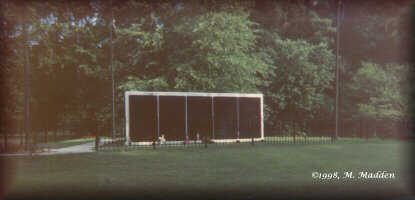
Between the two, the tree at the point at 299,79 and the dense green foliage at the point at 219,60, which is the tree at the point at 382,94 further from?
the tree at the point at 299,79

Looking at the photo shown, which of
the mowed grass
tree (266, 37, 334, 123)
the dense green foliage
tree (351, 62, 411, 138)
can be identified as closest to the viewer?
the mowed grass

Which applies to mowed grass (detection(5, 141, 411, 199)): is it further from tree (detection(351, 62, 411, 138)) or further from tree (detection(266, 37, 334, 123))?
tree (detection(351, 62, 411, 138))

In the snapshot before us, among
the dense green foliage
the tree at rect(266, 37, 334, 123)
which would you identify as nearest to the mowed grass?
the dense green foliage

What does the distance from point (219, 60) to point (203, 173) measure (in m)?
13.9

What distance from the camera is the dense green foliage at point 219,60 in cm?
2359

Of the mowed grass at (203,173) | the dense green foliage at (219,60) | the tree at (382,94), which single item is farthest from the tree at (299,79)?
the mowed grass at (203,173)

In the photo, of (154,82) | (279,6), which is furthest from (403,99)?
(154,82)

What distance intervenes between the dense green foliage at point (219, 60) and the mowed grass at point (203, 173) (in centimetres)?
769

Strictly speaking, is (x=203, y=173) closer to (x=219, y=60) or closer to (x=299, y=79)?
(x=219, y=60)

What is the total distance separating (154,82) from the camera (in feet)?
77.9

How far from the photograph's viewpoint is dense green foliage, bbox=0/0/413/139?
2359cm

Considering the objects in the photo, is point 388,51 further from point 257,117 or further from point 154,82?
point 154,82

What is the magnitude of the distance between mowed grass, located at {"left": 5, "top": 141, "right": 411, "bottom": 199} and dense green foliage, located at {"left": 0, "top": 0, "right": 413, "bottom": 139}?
7.69 metres

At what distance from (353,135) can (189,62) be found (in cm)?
1011
